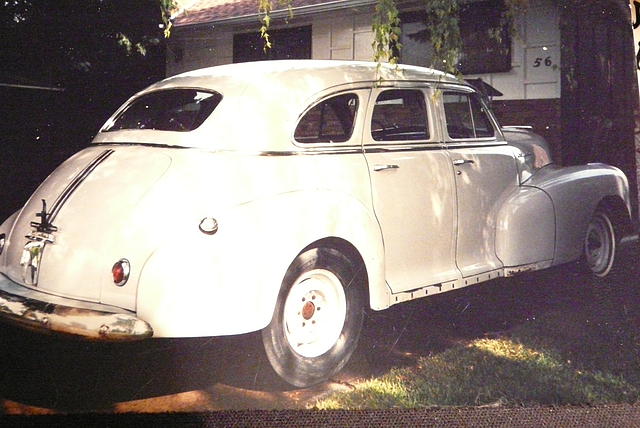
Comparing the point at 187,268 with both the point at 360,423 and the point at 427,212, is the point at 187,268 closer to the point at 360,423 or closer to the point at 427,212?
the point at 360,423

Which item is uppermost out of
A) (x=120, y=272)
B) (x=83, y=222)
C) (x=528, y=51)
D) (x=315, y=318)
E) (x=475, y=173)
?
(x=528, y=51)

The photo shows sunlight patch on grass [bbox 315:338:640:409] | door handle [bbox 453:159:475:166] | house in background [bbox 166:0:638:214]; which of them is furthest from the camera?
door handle [bbox 453:159:475:166]

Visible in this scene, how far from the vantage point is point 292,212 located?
2406mm

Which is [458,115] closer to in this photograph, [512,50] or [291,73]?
[512,50]

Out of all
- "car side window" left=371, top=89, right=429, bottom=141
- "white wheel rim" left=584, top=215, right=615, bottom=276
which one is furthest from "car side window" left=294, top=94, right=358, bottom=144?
"white wheel rim" left=584, top=215, right=615, bottom=276

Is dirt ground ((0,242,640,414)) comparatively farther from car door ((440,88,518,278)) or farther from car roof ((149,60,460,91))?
car roof ((149,60,460,91))

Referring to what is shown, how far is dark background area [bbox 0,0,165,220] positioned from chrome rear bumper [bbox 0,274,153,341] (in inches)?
18.3

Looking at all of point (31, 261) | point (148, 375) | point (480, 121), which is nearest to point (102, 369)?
point (148, 375)

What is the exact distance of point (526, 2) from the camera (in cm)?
270

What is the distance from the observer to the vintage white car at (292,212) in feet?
7.34

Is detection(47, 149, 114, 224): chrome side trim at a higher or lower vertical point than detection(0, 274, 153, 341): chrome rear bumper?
higher

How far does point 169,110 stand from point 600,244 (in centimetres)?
199

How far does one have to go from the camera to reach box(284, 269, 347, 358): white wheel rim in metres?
2.53

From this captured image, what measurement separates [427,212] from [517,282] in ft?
2.22
